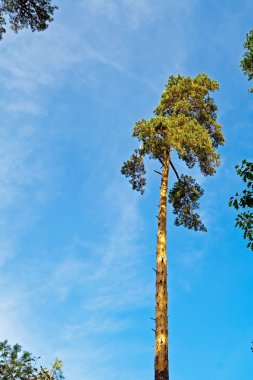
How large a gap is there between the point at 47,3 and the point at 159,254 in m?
11.4

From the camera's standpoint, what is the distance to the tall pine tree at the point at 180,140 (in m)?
17.8

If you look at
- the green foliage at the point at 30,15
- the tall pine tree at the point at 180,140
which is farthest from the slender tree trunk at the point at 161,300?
the green foliage at the point at 30,15

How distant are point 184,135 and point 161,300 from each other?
814 centimetres

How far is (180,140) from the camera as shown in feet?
58.6

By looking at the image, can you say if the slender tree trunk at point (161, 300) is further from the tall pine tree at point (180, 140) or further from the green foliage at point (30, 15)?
the green foliage at point (30, 15)

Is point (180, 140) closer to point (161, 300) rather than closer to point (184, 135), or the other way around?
point (184, 135)

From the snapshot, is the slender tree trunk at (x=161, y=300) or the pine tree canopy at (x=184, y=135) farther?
the pine tree canopy at (x=184, y=135)

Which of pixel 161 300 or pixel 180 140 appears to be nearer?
pixel 161 300

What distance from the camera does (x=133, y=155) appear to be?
2025cm

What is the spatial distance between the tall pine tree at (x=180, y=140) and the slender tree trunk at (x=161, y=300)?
0.04m

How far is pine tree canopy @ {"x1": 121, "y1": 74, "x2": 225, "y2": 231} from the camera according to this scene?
18328 millimetres

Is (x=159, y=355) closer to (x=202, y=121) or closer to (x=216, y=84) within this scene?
(x=202, y=121)

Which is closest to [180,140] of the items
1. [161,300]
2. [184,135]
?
[184,135]

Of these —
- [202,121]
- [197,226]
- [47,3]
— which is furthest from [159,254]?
[47,3]
